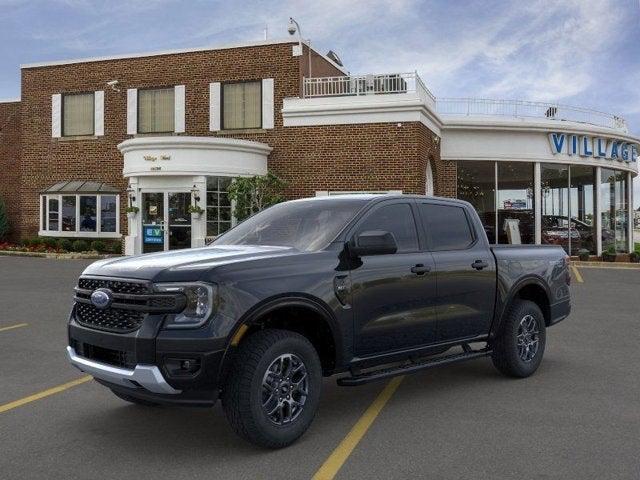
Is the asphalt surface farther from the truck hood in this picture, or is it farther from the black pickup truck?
the truck hood

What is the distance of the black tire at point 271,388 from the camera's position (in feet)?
13.9

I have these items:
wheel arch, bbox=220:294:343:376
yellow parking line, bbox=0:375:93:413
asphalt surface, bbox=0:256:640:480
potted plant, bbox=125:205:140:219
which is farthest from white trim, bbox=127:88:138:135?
wheel arch, bbox=220:294:343:376

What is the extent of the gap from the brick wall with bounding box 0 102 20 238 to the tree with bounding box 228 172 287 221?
12691mm

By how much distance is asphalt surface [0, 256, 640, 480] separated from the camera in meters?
4.15

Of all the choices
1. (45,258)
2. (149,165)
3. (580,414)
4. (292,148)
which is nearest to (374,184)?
(292,148)

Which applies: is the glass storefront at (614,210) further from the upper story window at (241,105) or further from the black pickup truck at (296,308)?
the black pickup truck at (296,308)

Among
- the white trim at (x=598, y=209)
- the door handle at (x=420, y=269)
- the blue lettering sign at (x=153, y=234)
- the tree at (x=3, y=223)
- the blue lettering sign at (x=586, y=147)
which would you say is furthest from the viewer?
the tree at (x=3, y=223)

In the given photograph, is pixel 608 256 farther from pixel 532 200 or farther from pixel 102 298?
pixel 102 298

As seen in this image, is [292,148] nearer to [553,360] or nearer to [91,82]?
[91,82]

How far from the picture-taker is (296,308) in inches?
185

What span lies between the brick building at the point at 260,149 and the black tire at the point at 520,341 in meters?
15.2

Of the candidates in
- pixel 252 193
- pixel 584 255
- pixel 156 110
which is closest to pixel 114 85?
pixel 156 110

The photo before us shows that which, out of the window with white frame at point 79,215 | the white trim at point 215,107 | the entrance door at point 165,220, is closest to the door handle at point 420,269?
the entrance door at point 165,220

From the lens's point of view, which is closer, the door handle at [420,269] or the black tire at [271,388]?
the black tire at [271,388]
